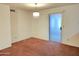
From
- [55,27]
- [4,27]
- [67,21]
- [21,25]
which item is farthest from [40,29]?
[4,27]

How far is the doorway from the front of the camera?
3760mm

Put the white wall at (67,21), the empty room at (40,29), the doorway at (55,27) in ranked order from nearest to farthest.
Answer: the empty room at (40,29), the white wall at (67,21), the doorway at (55,27)

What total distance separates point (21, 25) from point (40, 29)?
999 mm

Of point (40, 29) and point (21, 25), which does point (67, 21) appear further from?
point (21, 25)

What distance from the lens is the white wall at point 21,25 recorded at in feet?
12.6

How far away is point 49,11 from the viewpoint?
13.0 feet

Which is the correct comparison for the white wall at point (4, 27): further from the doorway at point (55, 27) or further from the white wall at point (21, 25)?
the doorway at point (55, 27)

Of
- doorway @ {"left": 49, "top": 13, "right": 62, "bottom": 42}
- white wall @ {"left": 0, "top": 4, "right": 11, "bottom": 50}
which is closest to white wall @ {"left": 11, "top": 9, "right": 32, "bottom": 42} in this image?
white wall @ {"left": 0, "top": 4, "right": 11, "bottom": 50}

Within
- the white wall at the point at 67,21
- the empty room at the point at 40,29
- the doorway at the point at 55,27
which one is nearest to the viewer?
the empty room at the point at 40,29

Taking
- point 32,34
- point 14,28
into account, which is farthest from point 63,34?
point 14,28

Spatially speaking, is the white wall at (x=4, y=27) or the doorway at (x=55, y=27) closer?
the white wall at (x=4, y=27)

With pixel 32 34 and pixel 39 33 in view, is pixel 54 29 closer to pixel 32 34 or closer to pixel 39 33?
pixel 39 33

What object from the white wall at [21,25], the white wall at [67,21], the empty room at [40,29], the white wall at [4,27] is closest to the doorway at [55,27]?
the empty room at [40,29]

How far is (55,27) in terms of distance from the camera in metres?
4.01
